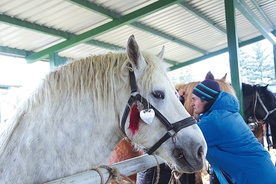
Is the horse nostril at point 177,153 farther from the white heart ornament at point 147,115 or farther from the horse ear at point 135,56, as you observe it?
the horse ear at point 135,56

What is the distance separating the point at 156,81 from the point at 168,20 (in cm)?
490

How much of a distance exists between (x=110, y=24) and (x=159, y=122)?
12.8 feet

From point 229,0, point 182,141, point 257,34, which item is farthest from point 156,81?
point 257,34

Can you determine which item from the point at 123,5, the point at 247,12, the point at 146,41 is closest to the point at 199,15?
the point at 146,41

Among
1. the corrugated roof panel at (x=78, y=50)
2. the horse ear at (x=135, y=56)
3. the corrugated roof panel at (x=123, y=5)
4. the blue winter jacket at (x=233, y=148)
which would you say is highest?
the corrugated roof panel at (x=123, y=5)

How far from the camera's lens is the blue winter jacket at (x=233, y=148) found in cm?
212

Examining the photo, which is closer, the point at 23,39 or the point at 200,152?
the point at 200,152

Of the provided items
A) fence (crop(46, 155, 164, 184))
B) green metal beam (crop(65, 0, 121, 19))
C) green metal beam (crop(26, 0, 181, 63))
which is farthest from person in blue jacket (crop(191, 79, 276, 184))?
green metal beam (crop(26, 0, 181, 63))

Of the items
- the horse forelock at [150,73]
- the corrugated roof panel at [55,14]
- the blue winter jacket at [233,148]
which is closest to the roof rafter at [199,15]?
the corrugated roof panel at [55,14]

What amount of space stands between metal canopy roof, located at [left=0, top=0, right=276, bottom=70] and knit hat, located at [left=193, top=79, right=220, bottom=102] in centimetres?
231

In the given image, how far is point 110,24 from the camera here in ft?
16.4

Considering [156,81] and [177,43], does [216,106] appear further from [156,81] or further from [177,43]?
[177,43]

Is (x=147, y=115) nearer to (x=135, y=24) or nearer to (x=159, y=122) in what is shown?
(x=159, y=122)

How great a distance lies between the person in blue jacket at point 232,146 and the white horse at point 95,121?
31.7 inches
